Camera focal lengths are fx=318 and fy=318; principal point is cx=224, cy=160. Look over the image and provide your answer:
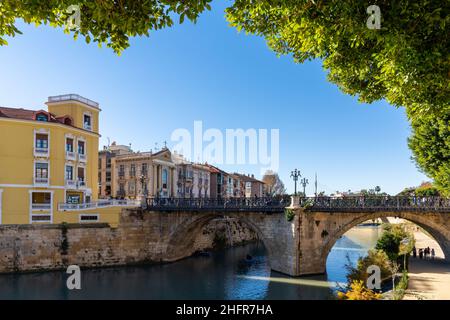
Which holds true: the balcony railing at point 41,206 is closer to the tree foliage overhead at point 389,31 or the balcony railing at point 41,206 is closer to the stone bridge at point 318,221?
the stone bridge at point 318,221

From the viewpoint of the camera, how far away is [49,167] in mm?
28531

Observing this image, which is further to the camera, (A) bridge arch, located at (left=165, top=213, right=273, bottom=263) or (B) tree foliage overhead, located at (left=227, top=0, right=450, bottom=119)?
(A) bridge arch, located at (left=165, top=213, right=273, bottom=263)

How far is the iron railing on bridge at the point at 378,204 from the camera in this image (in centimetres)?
2511

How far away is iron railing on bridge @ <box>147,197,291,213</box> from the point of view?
89.5 feet

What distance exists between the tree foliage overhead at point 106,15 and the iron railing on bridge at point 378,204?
21.3 meters

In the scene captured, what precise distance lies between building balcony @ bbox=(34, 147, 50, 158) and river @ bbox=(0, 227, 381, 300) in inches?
394

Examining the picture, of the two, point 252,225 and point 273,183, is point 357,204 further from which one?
point 273,183

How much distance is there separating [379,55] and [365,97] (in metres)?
4.13

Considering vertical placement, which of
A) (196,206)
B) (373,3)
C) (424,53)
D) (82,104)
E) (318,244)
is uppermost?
(82,104)

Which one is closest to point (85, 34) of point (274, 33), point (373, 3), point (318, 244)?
point (274, 33)

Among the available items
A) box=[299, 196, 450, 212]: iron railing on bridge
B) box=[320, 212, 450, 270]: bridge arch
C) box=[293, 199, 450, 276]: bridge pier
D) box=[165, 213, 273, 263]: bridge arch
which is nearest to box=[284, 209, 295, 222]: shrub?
box=[293, 199, 450, 276]: bridge pier

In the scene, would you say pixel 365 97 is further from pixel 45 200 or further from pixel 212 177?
pixel 212 177

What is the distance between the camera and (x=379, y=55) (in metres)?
7.59

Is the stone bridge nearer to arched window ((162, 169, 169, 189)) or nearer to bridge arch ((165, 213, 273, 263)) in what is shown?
bridge arch ((165, 213, 273, 263))
